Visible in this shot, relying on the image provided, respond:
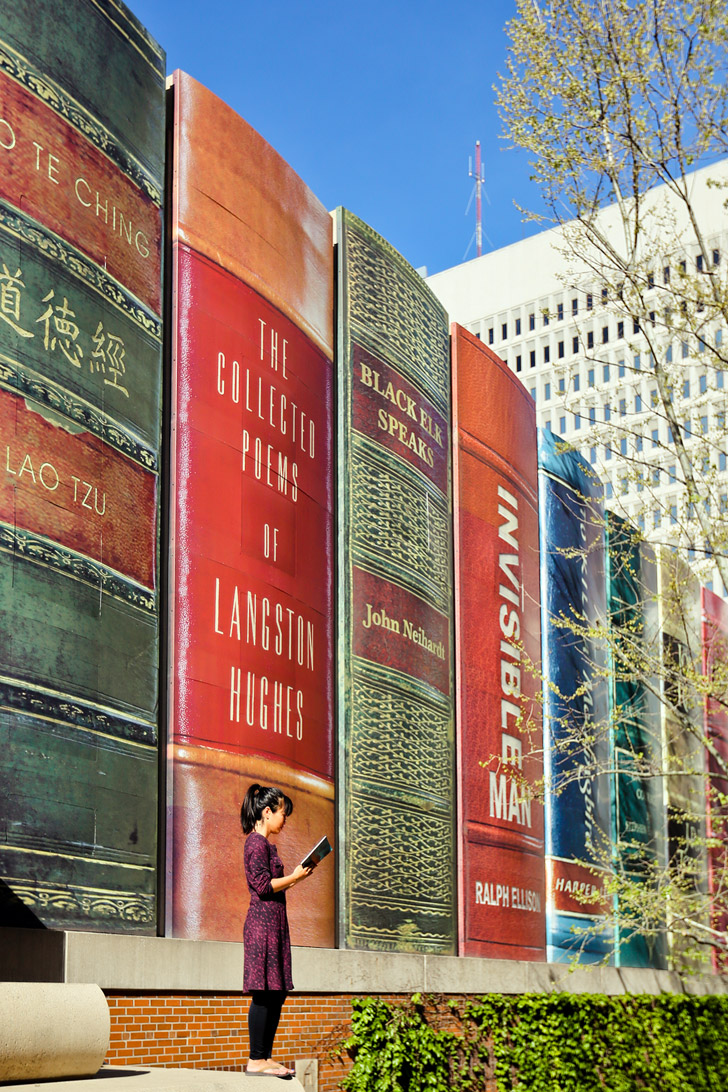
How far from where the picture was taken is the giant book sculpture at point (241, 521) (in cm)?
1025

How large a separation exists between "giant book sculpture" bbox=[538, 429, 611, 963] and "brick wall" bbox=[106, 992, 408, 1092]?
532cm

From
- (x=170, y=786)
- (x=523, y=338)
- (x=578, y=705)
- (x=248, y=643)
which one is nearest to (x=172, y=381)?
(x=248, y=643)

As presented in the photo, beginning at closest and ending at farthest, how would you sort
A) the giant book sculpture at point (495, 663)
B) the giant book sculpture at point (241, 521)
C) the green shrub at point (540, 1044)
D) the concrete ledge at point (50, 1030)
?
the concrete ledge at point (50, 1030) → the giant book sculpture at point (241, 521) → the green shrub at point (540, 1044) → the giant book sculpture at point (495, 663)

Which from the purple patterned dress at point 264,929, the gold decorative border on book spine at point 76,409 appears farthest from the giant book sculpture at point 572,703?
the purple patterned dress at point 264,929

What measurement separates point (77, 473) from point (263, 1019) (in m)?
4.02

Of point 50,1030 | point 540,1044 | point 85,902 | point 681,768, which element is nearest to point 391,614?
point 540,1044

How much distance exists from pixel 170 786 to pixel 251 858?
2.26m

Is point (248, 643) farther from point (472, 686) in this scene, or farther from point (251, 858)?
point (472, 686)

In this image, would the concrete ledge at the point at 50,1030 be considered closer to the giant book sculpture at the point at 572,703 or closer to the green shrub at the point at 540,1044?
the green shrub at the point at 540,1044

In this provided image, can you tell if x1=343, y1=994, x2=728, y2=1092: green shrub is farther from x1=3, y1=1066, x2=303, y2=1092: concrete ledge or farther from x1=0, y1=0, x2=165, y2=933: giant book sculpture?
x1=3, y1=1066, x2=303, y2=1092: concrete ledge

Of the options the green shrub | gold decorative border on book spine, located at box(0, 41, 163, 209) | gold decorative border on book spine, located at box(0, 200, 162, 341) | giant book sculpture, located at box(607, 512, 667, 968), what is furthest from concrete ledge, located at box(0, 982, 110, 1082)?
giant book sculpture, located at box(607, 512, 667, 968)

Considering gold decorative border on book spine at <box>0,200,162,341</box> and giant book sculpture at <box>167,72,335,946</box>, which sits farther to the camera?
giant book sculpture at <box>167,72,335,946</box>

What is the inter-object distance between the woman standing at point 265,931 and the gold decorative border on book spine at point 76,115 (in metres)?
5.21

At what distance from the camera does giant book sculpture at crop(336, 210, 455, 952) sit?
12.6 meters
